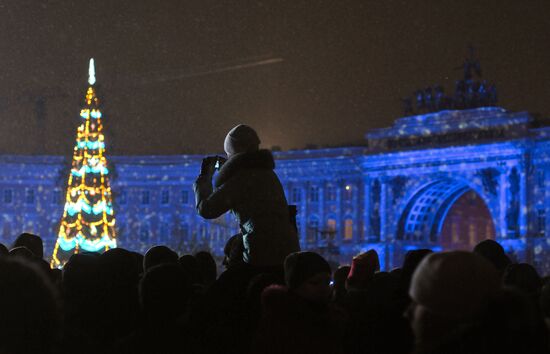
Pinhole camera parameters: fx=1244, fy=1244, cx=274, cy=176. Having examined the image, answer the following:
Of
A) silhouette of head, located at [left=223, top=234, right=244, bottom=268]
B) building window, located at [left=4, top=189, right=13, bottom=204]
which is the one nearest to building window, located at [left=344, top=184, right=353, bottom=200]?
building window, located at [left=4, top=189, right=13, bottom=204]

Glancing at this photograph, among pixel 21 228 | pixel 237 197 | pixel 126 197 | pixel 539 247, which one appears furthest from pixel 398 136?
pixel 237 197

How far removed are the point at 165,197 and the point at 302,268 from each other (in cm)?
9458

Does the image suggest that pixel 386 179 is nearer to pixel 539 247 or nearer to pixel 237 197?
pixel 539 247

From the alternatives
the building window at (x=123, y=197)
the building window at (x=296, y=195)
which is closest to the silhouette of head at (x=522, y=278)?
the building window at (x=296, y=195)

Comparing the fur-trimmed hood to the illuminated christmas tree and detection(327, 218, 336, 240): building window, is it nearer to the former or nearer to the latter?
the illuminated christmas tree

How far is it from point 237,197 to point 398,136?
271 feet

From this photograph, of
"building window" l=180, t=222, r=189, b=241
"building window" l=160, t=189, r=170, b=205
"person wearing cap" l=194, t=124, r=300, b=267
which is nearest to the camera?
"person wearing cap" l=194, t=124, r=300, b=267

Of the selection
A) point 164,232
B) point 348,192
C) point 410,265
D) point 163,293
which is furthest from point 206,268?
point 164,232

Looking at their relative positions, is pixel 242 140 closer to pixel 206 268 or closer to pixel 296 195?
pixel 206 268

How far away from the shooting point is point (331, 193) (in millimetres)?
96375

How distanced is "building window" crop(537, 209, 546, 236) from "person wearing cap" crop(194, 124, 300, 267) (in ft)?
248

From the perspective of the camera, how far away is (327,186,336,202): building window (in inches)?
3794

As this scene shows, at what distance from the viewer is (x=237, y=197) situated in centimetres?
972

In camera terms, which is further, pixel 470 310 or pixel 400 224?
pixel 400 224
